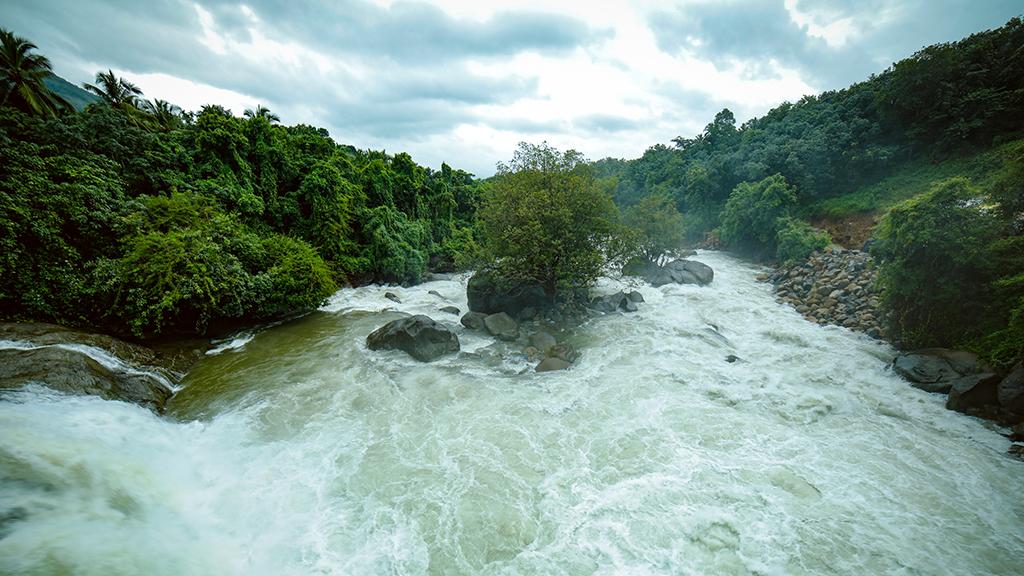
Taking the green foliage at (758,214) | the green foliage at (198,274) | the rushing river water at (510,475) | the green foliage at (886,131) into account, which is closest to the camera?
the rushing river water at (510,475)

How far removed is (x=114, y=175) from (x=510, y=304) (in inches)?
685

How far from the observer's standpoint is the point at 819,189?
36.7 metres

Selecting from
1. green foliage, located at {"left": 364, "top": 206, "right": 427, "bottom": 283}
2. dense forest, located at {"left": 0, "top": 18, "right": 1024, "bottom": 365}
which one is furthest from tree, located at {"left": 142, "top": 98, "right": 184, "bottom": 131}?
green foliage, located at {"left": 364, "top": 206, "right": 427, "bottom": 283}

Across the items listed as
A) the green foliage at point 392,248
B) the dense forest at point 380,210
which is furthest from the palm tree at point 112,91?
the green foliage at point 392,248

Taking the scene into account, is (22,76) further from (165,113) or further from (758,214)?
(758,214)

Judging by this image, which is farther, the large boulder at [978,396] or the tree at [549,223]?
the tree at [549,223]

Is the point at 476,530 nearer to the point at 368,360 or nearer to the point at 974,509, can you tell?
the point at 368,360

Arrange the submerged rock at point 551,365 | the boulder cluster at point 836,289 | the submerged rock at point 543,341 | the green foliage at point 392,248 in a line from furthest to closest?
the green foliage at point 392,248
the boulder cluster at point 836,289
the submerged rock at point 543,341
the submerged rock at point 551,365

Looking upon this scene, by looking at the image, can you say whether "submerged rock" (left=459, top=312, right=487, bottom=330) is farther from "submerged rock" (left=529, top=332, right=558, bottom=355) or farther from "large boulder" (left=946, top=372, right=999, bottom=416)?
"large boulder" (left=946, top=372, right=999, bottom=416)

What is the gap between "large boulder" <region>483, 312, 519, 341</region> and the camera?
16.8 metres

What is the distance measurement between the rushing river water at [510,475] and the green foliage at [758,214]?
22.4 m

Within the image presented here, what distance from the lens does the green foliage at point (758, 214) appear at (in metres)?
32.2

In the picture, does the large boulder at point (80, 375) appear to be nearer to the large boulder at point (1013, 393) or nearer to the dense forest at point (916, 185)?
the large boulder at point (1013, 393)

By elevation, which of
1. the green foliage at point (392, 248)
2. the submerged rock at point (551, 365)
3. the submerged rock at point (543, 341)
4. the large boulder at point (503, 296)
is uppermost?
the green foliage at point (392, 248)
